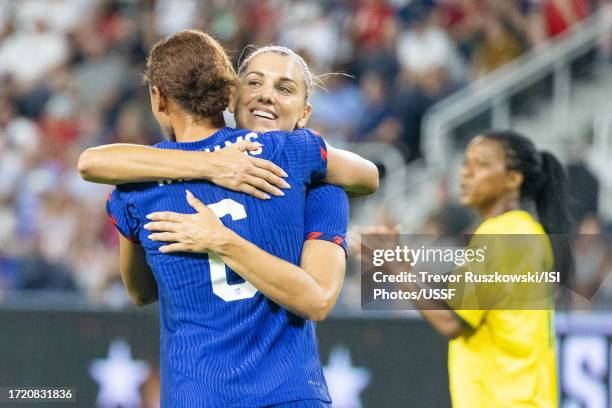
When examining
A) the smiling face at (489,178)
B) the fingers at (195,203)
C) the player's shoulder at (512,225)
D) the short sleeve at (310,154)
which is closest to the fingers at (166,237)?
the fingers at (195,203)

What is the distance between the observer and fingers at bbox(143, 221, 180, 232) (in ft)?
9.03

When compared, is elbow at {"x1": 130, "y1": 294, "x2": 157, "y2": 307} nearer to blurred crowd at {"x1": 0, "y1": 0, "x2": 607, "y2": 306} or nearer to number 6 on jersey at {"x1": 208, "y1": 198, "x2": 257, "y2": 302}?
number 6 on jersey at {"x1": 208, "y1": 198, "x2": 257, "y2": 302}

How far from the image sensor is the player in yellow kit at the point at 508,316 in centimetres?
386

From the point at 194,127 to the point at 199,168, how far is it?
0.17 metres

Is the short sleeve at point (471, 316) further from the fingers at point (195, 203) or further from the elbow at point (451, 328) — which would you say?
the fingers at point (195, 203)

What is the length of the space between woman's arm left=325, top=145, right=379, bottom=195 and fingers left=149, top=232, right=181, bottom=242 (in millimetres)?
517

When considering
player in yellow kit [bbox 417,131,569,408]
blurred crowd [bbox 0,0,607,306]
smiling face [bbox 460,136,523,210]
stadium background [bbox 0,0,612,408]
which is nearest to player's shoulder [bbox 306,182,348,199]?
player in yellow kit [bbox 417,131,569,408]

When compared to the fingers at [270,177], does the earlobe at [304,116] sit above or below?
above

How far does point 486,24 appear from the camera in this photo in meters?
9.77

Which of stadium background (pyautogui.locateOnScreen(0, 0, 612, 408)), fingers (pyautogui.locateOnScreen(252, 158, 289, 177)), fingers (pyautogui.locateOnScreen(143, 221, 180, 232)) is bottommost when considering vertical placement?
fingers (pyautogui.locateOnScreen(143, 221, 180, 232))

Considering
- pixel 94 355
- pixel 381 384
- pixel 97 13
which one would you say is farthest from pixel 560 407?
pixel 97 13

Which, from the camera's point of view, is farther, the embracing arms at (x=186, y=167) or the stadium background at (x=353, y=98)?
the stadium background at (x=353, y=98)

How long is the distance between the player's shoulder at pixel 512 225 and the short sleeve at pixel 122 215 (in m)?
1.64

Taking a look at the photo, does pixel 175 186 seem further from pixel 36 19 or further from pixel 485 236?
pixel 36 19
